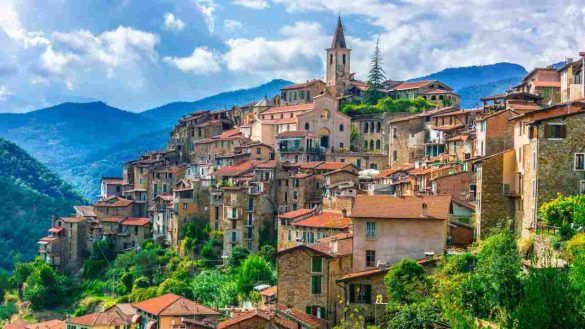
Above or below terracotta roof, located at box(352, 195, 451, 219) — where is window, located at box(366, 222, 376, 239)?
below

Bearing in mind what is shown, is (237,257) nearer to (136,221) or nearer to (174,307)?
(174,307)

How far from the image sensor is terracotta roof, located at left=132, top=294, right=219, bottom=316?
50.8 meters

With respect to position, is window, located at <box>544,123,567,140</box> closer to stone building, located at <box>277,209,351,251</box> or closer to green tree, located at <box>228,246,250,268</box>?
stone building, located at <box>277,209,351,251</box>

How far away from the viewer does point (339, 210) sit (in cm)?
6188

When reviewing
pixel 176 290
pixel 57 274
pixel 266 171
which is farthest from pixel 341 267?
pixel 57 274

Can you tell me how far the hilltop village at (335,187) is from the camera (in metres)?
39.4

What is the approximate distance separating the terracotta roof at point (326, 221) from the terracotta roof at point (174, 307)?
32.7ft

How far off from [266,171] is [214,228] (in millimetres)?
6244

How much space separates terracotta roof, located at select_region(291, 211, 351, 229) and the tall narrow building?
35.4m

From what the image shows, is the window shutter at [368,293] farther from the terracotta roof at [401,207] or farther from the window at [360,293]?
the terracotta roof at [401,207]

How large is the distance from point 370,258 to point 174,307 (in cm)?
1518

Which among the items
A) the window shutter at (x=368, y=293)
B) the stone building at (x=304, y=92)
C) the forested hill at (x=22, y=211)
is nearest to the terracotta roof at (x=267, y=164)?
the stone building at (x=304, y=92)

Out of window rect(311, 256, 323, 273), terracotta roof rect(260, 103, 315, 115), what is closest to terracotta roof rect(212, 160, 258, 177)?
terracotta roof rect(260, 103, 315, 115)

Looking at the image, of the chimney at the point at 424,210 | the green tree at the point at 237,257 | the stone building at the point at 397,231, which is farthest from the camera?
the green tree at the point at 237,257
